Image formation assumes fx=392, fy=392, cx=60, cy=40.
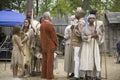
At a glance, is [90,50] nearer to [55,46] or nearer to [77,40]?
[77,40]

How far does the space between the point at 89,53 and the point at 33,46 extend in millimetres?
2397

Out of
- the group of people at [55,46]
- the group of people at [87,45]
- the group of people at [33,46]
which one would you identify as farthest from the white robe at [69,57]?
the group of people at [87,45]

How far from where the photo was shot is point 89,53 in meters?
10.3

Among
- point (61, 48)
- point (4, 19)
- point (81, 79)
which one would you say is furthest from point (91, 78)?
point (61, 48)

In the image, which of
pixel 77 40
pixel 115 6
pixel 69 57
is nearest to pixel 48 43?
pixel 77 40

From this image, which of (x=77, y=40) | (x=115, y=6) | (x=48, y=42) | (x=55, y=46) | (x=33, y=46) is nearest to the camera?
(x=77, y=40)

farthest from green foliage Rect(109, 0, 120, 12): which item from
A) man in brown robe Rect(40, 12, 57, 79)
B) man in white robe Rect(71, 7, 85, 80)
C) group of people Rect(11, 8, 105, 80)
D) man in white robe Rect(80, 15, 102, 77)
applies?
man in white robe Rect(80, 15, 102, 77)

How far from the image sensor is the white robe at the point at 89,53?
10305 mm

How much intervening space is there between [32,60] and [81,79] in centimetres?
213

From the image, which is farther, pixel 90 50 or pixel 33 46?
pixel 33 46

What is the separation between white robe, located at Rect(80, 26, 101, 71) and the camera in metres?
10.3

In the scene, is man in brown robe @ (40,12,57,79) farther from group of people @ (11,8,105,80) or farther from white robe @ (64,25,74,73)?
white robe @ (64,25,74,73)

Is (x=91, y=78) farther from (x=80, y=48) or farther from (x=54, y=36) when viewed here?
(x=54, y=36)

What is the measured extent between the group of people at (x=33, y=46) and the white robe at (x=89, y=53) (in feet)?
3.71
